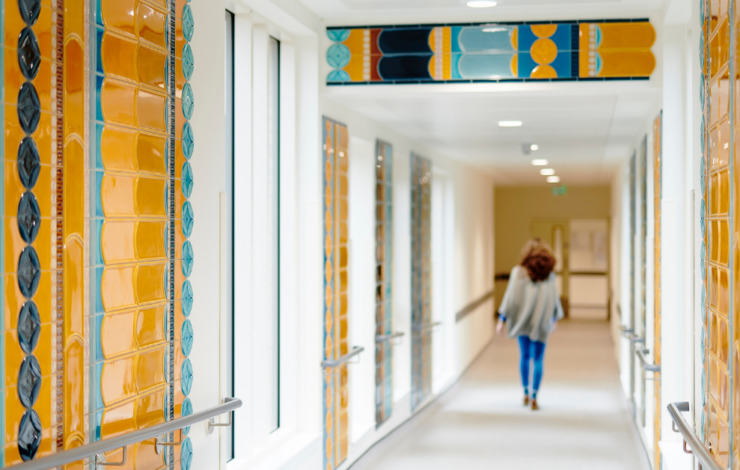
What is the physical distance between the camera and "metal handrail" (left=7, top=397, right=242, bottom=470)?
227 cm

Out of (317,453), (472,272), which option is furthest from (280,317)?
(472,272)

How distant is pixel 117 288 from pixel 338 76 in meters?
2.78

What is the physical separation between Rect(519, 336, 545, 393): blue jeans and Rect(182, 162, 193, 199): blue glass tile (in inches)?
245

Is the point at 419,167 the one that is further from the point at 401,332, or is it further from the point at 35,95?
the point at 35,95

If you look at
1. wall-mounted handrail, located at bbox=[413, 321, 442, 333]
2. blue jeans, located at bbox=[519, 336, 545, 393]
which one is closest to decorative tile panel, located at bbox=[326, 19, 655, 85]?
wall-mounted handrail, located at bbox=[413, 321, 442, 333]

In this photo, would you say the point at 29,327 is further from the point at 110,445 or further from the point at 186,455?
the point at 186,455

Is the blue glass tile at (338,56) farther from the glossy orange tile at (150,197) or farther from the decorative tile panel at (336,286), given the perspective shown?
the glossy orange tile at (150,197)

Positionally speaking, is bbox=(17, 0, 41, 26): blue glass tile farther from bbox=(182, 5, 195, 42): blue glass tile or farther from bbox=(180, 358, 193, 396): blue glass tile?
bbox=(180, 358, 193, 396): blue glass tile

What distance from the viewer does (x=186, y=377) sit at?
11.2ft

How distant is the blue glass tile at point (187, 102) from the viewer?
339cm

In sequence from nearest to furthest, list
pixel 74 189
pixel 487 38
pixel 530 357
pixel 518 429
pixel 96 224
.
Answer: pixel 74 189, pixel 96 224, pixel 487 38, pixel 518 429, pixel 530 357

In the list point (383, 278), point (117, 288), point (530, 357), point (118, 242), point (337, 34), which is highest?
point (337, 34)

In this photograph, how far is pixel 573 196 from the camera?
18875 millimetres

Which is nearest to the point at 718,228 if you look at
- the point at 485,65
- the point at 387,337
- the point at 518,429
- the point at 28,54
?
the point at 28,54
